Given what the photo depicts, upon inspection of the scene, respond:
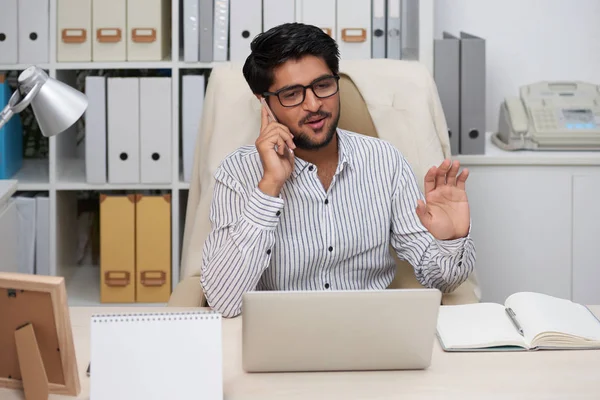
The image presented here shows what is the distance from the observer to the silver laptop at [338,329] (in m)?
1.37

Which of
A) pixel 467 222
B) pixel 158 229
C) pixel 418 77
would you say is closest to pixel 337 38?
pixel 418 77

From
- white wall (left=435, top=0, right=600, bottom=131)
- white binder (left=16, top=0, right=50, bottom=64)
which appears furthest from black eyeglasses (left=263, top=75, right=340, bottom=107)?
white wall (left=435, top=0, right=600, bottom=131)

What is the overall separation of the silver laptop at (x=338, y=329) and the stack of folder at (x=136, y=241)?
1677mm

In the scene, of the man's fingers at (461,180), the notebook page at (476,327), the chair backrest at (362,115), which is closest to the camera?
the notebook page at (476,327)

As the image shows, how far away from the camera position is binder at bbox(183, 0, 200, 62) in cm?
294

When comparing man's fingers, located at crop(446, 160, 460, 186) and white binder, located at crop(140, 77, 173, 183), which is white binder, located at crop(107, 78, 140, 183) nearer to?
white binder, located at crop(140, 77, 173, 183)

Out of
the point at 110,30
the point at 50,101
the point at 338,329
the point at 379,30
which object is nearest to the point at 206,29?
the point at 110,30

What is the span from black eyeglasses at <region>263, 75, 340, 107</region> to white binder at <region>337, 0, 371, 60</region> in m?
0.95

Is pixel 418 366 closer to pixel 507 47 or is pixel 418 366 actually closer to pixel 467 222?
pixel 467 222

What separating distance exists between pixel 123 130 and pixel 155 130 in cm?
10

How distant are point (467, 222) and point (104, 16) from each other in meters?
1.57

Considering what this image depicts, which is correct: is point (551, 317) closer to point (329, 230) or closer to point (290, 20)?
point (329, 230)

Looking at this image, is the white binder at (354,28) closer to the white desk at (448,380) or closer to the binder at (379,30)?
the binder at (379,30)

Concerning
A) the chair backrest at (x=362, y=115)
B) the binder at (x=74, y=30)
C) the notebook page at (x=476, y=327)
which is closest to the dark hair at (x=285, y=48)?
the chair backrest at (x=362, y=115)
